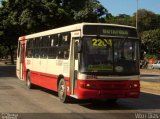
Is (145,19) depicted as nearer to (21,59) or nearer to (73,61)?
(21,59)

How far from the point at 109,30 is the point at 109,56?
3.12 feet

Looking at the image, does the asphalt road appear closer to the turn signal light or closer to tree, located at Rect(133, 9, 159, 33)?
the turn signal light

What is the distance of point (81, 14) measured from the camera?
38.5m

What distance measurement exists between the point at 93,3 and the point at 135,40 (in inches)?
955

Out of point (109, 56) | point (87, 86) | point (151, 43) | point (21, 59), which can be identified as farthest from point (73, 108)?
point (151, 43)

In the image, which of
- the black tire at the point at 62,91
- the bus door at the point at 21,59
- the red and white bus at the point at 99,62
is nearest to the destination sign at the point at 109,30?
the red and white bus at the point at 99,62

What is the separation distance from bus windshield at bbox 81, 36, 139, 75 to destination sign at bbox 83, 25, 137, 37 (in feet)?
0.62

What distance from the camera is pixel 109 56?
1512 cm

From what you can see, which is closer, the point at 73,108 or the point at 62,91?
the point at 73,108

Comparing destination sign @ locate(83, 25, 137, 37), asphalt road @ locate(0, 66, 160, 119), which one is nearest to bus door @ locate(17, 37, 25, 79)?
asphalt road @ locate(0, 66, 160, 119)

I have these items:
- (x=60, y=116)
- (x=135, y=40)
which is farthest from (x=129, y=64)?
(x=60, y=116)

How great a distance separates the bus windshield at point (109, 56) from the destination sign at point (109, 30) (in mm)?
188

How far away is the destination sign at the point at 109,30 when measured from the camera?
15219 mm

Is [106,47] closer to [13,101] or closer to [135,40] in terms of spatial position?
[135,40]
